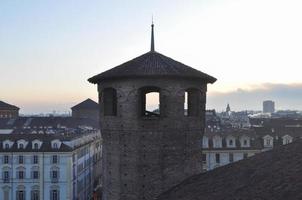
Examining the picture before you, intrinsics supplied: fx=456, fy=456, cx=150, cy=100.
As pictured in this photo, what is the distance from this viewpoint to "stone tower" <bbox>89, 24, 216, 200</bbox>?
15.6 meters

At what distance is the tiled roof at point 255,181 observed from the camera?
32.2 ft

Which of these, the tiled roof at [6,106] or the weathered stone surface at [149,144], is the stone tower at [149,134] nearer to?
the weathered stone surface at [149,144]

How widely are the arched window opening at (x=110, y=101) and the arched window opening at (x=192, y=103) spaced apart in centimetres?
274

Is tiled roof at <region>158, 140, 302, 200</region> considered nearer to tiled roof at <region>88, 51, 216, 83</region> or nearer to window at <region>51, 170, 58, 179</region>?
tiled roof at <region>88, 51, 216, 83</region>

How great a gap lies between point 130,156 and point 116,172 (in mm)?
836

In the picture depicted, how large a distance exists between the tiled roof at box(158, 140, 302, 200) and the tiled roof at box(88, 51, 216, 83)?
3.71 meters

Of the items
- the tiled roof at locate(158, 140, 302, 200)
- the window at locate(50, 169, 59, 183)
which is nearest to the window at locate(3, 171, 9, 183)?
the window at locate(50, 169, 59, 183)

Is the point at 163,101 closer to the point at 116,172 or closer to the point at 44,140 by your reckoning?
the point at 116,172

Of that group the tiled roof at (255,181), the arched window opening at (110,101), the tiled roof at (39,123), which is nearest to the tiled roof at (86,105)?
the tiled roof at (39,123)

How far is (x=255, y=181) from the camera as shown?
11.1 meters

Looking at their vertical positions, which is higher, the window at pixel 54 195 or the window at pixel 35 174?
the window at pixel 35 174

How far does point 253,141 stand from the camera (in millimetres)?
55219

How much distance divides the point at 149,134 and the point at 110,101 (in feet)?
8.30

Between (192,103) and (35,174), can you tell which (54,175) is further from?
(192,103)
